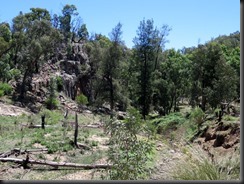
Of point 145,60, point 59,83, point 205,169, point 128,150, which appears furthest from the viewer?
point 59,83

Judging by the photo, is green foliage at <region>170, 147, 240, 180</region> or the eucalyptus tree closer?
green foliage at <region>170, 147, 240, 180</region>

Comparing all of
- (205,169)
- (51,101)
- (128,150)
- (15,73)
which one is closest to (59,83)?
(51,101)

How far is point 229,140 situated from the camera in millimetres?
8570

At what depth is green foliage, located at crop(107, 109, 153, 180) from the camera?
152 inches

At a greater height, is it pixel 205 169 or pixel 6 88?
pixel 6 88

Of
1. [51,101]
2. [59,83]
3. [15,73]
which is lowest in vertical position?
[51,101]

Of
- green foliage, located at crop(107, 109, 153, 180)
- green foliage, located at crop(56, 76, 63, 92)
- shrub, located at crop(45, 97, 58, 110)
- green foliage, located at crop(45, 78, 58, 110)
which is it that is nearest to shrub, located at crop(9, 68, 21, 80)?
green foliage, located at crop(45, 78, 58, 110)

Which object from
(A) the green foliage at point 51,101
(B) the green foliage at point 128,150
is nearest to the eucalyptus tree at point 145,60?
(A) the green foliage at point 51,101

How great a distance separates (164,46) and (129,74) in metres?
5.19

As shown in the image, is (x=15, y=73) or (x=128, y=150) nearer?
(x=128, y=150)

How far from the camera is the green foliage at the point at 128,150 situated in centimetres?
386

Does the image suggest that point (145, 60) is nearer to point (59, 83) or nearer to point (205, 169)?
point (59, 83)

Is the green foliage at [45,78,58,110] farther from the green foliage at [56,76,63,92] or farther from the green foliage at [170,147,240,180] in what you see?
the green foliage at [170,147,240,180]

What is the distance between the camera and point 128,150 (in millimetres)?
4117
